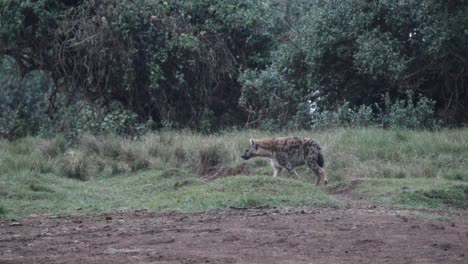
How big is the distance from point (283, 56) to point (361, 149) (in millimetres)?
6523

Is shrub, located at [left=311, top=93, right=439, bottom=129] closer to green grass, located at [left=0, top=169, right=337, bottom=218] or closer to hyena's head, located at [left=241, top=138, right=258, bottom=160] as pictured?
hyena's head, located at [left=241, top=138, right=258, bottom=160]

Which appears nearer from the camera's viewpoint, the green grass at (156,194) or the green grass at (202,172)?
the green grass at (156,194)

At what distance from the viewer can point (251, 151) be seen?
16.1 m

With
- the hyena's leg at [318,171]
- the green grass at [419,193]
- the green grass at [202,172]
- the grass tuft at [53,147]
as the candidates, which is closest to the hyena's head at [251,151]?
the green grass at [202,172]

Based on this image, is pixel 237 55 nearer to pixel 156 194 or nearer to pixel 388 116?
pixel 388 116

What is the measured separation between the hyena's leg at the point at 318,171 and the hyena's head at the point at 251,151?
138 cm

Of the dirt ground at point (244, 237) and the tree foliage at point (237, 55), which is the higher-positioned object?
the tree foliage at point (237, 55)

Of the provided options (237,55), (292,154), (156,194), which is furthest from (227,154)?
(237,55)

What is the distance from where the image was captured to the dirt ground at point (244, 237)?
857 centimetres

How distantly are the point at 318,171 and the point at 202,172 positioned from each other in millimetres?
2744

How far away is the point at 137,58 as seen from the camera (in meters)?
22.0

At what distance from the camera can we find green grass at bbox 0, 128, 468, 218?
1255 cm

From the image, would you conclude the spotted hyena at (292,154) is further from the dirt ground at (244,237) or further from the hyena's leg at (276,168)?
the dirt ground at (244,237)

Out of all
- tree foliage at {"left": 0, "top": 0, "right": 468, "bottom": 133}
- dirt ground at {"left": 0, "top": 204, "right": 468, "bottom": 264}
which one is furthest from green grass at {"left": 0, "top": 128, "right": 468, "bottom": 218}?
tree foliage at {"left": 0, "top": 0, "right": 468, "bottom": 133}
